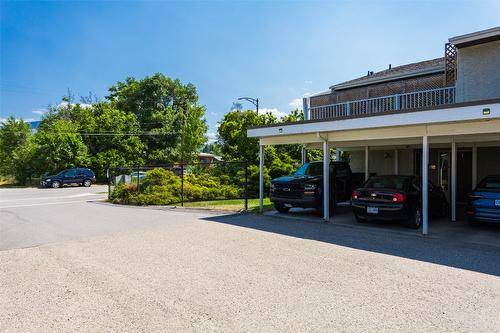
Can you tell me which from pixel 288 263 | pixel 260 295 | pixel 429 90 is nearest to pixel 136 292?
pixel 260 295

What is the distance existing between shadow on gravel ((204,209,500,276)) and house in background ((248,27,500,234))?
3.04 ft

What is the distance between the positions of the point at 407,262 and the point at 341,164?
7450mm

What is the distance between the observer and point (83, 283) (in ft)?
18.0

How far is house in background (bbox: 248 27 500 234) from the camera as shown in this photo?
8.57m

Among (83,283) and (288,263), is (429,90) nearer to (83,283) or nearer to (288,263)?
(288,263)

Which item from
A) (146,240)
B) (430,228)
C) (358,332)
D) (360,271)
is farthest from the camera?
(430,228)

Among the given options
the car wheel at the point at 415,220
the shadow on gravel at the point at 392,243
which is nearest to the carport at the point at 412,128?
the car wheel at the point at 415,220

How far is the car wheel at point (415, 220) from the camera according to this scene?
9711 mm

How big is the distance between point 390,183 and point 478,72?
599 cm

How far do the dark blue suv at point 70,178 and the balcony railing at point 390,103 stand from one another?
918 inches

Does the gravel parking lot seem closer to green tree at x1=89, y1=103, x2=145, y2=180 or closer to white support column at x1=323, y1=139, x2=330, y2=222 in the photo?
white support column at x1=323, y1=139, x2=330, y2=222

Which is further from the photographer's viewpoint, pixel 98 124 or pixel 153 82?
pixel 153 82

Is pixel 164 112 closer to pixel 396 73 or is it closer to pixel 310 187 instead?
pixel 396 73

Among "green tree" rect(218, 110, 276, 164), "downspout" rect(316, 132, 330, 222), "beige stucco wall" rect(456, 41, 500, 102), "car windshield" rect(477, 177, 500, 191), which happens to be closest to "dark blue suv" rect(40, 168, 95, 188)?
"green tree" rect(218, 110, 276, 164)
